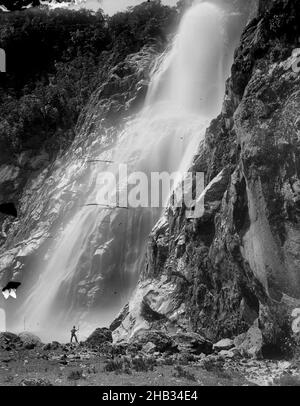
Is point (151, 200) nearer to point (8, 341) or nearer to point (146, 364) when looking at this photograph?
point (8, 341)

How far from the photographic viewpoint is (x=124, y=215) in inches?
1293

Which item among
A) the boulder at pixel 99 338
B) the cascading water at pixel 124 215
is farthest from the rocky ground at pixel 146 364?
the cascading water at pixel 124 215

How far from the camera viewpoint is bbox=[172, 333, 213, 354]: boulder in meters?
18.7

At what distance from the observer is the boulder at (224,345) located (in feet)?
63.2

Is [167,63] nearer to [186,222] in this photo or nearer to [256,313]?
[186,222]

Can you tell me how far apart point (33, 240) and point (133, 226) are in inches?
361

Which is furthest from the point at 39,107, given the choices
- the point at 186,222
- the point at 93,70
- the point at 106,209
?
the point at 186,222

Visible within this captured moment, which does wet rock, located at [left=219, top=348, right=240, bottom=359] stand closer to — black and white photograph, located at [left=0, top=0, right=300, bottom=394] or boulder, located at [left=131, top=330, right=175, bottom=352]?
black and white photograph, located at [left=0, top=0, right=300, bottom=394]

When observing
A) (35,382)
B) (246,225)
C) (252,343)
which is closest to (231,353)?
(252,343)

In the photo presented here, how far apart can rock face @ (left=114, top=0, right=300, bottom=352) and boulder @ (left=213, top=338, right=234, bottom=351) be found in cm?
56

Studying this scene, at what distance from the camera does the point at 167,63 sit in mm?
44031

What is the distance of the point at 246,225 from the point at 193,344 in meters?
4.78
